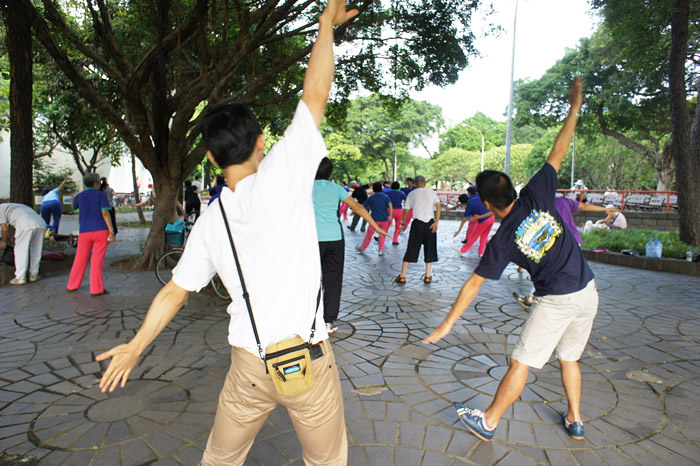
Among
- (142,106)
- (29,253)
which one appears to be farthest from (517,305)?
(29,253)

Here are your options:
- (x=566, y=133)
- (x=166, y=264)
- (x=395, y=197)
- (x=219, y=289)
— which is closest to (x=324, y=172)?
(x=566, y=133)

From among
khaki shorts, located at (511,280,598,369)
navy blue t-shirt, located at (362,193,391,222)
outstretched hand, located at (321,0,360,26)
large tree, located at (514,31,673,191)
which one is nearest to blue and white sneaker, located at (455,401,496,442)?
khaki shorts, located at (511,280,598,369)

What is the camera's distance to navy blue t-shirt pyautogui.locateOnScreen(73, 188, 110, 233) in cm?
654

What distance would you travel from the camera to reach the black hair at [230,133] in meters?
1.65

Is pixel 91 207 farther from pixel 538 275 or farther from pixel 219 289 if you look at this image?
pixel 538 275

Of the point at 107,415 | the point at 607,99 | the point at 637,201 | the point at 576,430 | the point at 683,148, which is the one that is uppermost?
the point at 607,99

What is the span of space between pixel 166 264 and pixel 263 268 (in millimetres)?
7335

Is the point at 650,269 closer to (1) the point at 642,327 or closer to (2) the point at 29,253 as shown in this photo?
(1) the point at 642,327

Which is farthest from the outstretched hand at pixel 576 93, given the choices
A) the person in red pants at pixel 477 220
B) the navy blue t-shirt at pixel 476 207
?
the navy blue t-shirt at pixel 476 207

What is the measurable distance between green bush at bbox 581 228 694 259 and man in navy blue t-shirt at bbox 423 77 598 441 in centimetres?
826

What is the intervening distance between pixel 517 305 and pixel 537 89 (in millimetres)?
23157

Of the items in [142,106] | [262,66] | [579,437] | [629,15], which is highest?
[629,15]

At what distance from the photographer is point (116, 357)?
1.64 metres

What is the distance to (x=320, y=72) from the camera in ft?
5.41
